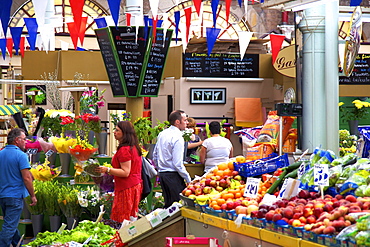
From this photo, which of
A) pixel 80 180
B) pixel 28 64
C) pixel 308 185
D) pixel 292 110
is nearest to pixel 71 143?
pixel 80 180

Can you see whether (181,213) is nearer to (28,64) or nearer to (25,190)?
(25,190)

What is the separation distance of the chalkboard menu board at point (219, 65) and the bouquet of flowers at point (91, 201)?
5613 mm

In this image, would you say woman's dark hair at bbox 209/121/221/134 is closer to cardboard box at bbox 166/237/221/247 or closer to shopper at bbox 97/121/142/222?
shopper at bbox 97/121/142/222

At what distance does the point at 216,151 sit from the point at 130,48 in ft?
5.96

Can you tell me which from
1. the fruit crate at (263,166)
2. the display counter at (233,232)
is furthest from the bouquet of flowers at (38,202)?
the fruit crate at (263,166)

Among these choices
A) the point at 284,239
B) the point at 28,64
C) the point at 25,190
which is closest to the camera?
the point at 284,239

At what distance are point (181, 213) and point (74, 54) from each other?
8696 mm

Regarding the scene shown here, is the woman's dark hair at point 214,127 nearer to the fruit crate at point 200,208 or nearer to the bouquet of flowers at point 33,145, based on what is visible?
the bouquet of flowers at point 33,145

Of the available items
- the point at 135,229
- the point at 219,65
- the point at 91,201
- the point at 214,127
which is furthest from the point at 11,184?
the point at 219,65

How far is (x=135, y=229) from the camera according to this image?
385 centimetres

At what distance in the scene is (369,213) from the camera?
8.78 ft

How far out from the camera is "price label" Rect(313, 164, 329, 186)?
314 centimetres

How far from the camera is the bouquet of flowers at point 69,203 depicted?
6.17m

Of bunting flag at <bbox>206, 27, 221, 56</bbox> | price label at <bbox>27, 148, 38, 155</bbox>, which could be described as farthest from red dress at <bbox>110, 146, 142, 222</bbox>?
bunting flag at <bbox>206, 27, 221, 56</bbox>
